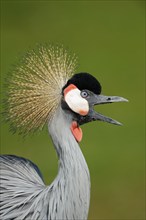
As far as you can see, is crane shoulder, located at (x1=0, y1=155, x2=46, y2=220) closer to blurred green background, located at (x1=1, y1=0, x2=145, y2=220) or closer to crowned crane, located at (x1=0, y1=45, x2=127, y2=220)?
crowned crane, located at (x1=0, y1=45, x2=127, y2=220)

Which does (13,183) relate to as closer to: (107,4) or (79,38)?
(79,38)

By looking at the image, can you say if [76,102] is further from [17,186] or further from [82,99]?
[17,186]

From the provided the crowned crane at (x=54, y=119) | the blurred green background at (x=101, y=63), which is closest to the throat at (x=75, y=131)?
the crowned crane at (x=54, y=119)

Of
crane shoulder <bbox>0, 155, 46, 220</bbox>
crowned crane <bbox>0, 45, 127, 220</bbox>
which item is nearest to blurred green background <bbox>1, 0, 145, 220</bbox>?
crane shoulder <bbox>0, 155, 46, 220</bbox>

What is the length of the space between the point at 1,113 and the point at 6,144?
1.99 m

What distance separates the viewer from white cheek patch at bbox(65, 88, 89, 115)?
8.79ft

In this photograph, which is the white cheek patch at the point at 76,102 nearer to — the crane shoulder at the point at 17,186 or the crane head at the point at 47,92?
the crane head at the point at 47,92

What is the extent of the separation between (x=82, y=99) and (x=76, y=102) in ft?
0.07

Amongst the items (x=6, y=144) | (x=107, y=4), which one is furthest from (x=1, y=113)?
(x=107, y=4)

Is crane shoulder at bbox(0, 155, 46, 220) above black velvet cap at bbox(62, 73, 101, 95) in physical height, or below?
below

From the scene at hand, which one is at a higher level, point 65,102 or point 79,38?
point 79,38

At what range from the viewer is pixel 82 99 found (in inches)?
106

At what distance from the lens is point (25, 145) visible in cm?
478

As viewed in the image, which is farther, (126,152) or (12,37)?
(12,37)
